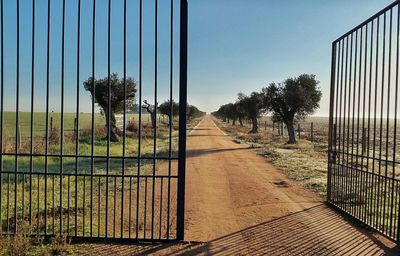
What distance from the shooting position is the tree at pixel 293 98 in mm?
31438

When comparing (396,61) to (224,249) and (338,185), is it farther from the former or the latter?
(224,249)

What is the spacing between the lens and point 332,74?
9.64 m

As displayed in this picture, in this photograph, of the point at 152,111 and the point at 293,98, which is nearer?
the point at 152,111

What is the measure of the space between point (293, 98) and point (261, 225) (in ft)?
82.0

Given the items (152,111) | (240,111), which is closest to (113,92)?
(152,111)

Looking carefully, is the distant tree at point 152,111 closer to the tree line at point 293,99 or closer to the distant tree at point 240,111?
the tree line at point 293,99

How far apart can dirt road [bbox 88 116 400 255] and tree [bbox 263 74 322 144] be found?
1954 cm

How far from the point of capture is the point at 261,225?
772 cm

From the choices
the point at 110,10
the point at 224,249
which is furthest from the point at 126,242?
the point at 110,10

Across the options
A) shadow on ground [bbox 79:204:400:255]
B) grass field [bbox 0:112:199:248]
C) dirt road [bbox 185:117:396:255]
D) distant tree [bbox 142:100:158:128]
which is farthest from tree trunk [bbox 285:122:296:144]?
shadow on ground [bbox 79:204:400:255]

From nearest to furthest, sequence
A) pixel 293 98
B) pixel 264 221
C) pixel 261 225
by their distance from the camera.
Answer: pixel 261 225 → pixel 264 221 → pixel 293 98

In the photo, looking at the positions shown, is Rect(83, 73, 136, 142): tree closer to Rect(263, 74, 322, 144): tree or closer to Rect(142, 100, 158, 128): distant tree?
Rect(142, 100, 158, 128): distant tree

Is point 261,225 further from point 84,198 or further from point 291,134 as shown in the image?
point 291,134

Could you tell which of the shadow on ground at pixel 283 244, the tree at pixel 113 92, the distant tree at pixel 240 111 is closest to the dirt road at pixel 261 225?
the shadow on ground at pixel 283 244
